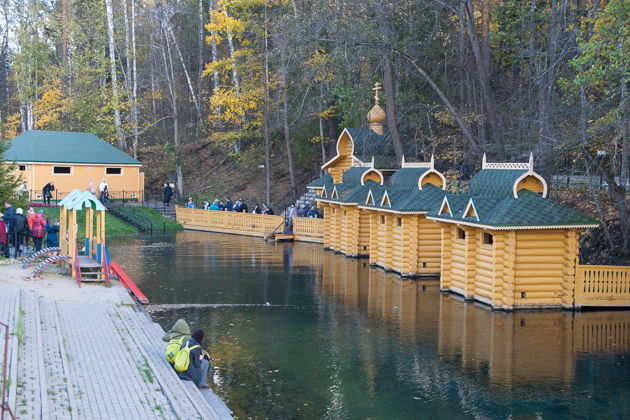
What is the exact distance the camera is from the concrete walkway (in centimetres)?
1072

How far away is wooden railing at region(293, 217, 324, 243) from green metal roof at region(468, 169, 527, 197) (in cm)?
1535

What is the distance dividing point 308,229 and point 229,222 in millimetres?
6746

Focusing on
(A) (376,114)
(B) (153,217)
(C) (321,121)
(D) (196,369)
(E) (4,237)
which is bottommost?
(D) (196,369)

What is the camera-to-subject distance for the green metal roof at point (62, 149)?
1890 inches

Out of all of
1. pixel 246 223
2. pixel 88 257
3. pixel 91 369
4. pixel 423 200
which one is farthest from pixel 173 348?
pixel 246 223

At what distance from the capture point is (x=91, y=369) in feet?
41.8

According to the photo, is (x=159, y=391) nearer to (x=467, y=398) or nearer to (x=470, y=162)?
(x=467, y=398)

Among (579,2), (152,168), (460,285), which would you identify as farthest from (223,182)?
(460,285)

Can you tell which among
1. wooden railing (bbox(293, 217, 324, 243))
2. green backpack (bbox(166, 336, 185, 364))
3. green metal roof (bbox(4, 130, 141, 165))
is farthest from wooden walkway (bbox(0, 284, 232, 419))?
green metal roof (bbox(4, 130, 141, 165))

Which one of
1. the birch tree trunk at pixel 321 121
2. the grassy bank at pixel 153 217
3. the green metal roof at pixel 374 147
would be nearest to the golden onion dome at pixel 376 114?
the green metal roof at pixel 374 147

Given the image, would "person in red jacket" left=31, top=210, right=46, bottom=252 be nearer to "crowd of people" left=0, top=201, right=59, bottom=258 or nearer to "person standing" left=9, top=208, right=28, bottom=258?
"crowd of people" left=0, top=201, right=59, bottom=258

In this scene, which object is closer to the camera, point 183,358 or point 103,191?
point 183,358

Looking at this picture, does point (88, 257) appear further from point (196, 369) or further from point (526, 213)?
point (526, 213)

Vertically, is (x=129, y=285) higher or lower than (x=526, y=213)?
lower
